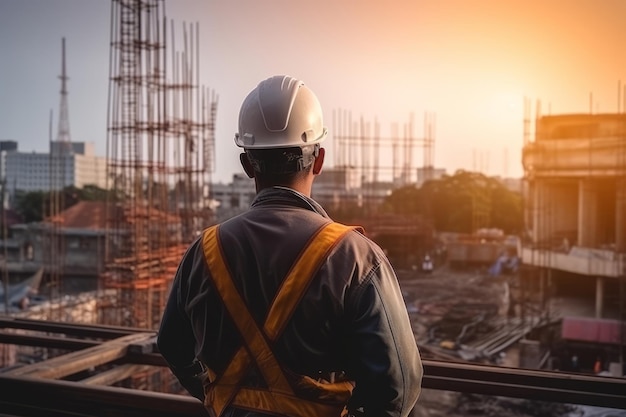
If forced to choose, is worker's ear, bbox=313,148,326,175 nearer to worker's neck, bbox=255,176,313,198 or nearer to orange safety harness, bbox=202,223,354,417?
worker's neck, bbox=255,176,313,198

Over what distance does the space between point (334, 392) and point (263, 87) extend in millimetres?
501

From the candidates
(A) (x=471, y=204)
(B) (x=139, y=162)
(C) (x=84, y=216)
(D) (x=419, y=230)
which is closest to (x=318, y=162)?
(B) (x=139, y=162)

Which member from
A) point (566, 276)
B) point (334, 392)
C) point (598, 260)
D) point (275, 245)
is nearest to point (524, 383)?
point (334, 392)

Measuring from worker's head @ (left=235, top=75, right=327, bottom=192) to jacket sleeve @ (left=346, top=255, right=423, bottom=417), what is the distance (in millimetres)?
221


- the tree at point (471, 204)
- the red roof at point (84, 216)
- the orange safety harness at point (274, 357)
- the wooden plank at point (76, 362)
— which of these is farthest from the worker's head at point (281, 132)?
the tree at point (471, 204)

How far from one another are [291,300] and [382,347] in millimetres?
144

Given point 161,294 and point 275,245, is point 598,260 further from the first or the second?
point 275,245

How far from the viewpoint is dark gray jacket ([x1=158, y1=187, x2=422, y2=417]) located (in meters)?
0.92

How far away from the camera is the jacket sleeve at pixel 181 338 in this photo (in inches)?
43.1

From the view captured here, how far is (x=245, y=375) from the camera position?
0.99 m

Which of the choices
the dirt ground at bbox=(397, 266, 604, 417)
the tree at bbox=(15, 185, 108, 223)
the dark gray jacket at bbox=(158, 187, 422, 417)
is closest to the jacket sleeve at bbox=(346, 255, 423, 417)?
the dark gray jacket at bbox=(158, 187, 422, 417)

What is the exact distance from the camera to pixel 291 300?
0.93 m

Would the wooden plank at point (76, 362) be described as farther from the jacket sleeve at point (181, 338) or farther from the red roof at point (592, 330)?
the red roof at point (592, 330)

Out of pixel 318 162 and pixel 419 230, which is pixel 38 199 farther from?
pixel 318 162
